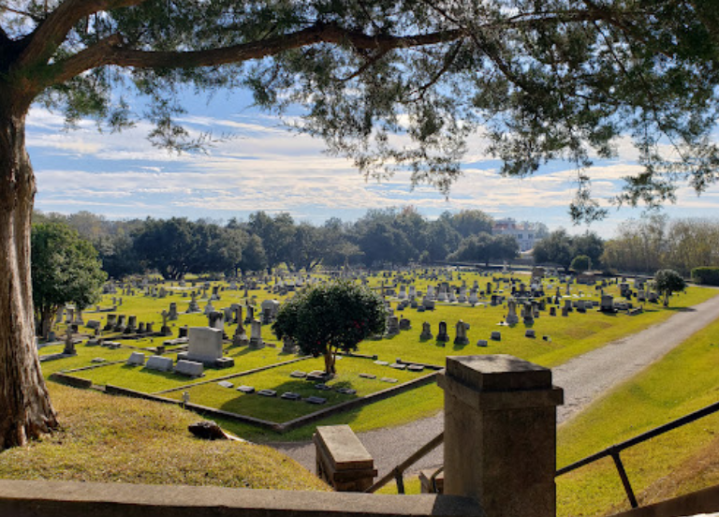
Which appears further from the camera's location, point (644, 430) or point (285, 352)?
point (285, 352)

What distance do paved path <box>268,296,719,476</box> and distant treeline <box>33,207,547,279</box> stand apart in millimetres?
50482

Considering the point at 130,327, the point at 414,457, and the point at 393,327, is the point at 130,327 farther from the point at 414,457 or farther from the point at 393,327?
the point at 414,457

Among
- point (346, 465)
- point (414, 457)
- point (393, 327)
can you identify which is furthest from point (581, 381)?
point (414, 457)

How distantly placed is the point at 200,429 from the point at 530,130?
19.4 feet

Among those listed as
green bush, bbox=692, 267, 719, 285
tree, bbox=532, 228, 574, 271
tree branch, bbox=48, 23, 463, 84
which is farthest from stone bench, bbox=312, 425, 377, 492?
tree, bbox=532, 228, 574, 271

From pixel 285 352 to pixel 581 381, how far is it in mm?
11174

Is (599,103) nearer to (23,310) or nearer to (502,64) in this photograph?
(502,64)

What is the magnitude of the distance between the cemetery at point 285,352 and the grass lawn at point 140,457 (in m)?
5.61

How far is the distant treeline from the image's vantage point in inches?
2601

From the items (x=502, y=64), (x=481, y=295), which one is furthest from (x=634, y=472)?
(x=481, y=295)

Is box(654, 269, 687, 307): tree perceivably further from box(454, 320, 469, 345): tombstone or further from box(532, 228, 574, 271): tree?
box(532, 228, 574, 271): tree

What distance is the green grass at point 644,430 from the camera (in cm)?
731

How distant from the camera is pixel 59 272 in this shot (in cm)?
2288

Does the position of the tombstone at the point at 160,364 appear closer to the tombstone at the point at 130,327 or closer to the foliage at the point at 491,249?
the tombstone at the point at 130,327
